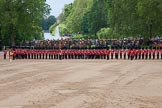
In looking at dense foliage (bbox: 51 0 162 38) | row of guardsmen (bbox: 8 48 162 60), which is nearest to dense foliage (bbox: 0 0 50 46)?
dense foliage (bbox: 51 0 162 38)

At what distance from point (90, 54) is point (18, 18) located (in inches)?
1181

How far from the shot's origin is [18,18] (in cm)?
8138

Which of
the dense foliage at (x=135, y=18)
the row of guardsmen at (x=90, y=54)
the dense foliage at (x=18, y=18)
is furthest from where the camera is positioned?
the dense foliage at (x=18, y=18)

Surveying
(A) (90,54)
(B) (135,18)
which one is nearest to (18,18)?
(B) (135,18)

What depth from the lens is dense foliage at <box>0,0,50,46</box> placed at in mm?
80125

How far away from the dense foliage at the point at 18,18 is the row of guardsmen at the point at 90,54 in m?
24.3

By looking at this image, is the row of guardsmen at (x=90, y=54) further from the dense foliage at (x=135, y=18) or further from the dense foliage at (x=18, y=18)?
the dense foliage at (x=18, y=18)

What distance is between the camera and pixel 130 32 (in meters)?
80.3

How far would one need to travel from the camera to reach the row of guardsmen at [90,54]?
52.4 meters

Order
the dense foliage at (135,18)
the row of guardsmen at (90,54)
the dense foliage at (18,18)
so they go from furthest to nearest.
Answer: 1. the dense foliage at (18,18)
2. the dense foliage at (135,18)
3. the row of guardsmen at (90,54)

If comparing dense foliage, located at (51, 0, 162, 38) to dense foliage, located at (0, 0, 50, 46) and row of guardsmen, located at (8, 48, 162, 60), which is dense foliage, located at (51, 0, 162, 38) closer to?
dense foliage, located at (0, 0, 50, 46)

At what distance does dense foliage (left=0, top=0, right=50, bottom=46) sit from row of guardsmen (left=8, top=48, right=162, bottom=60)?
79.8ft

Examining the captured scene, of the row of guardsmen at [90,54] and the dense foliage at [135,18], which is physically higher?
the dense foliage at [135,18]

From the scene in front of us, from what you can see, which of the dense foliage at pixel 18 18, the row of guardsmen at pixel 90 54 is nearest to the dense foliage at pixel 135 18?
the dense foliage at pixel 18 18
